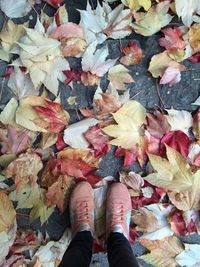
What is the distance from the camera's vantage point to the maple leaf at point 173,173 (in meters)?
1.46

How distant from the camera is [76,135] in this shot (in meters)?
1.50

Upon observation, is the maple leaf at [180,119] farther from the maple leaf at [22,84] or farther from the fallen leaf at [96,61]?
the maple leaf at [22,84]

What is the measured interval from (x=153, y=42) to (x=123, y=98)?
23cm

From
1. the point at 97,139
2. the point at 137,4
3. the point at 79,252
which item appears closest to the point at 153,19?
the point at 137,4

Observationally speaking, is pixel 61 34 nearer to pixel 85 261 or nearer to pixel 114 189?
pixel 114 189

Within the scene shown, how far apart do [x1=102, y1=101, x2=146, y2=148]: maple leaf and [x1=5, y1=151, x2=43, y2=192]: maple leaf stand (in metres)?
0.27

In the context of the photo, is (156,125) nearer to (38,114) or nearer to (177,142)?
(177,142)

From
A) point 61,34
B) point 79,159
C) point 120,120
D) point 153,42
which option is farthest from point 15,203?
point 153,42

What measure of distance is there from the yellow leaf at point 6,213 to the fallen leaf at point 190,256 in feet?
2.08

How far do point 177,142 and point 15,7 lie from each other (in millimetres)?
741

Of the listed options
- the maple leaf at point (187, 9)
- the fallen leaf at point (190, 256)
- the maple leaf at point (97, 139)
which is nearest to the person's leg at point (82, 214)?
the maple leaf at point (97, 139)

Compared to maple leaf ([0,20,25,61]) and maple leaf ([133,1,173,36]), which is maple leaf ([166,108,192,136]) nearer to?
maple leaf ([133,1,173,36])

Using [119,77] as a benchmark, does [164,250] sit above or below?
below

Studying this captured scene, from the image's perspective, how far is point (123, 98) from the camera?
Result: 4.93 feet
